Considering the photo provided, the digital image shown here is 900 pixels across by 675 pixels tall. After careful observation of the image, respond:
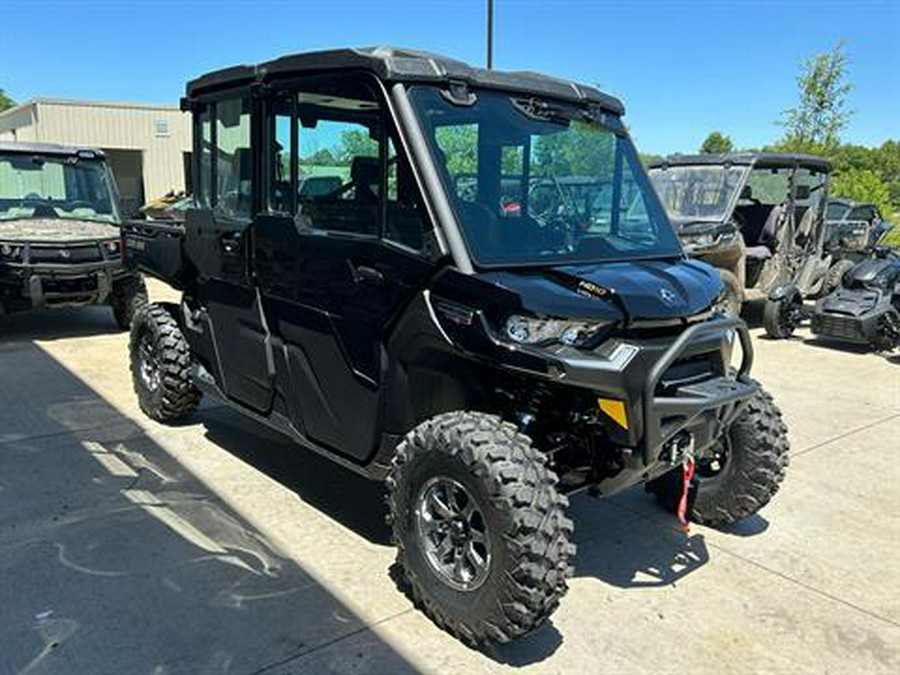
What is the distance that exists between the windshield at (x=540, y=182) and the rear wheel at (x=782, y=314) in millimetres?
6562

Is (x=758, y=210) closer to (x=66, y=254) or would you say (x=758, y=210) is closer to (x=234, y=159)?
(x=234, y=159)

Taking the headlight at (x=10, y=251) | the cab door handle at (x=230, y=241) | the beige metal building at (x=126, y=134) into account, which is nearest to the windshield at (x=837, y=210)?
the cab door handle at (x=230, y=241)

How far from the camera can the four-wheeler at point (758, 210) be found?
31.2 ft

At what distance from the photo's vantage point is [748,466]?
12.9 ft

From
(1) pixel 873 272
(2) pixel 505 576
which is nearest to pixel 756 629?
(2) pixel 505 576

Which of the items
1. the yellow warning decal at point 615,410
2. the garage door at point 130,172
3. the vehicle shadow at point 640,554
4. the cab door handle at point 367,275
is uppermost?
the garage door at point 130,172

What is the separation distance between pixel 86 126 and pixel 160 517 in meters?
29.5

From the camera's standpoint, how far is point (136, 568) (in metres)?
3.58

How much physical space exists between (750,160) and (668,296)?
7280 mm

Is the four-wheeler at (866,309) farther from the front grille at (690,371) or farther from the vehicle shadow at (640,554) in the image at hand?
the front grille at (690,371)

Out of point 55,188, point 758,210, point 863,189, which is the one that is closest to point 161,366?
point 55,188

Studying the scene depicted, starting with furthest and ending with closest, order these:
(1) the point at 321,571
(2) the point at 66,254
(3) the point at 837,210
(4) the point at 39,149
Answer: (3) the point at 837,210 < (4) the point at 39,149 < (2) the point at 66,254 < (1) the point at 321,571

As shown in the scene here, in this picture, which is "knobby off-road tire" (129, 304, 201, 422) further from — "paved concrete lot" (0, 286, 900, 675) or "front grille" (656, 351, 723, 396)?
"front grille" (656, 351, 723, 396)

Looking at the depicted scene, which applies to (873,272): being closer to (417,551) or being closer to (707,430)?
(707,430)
